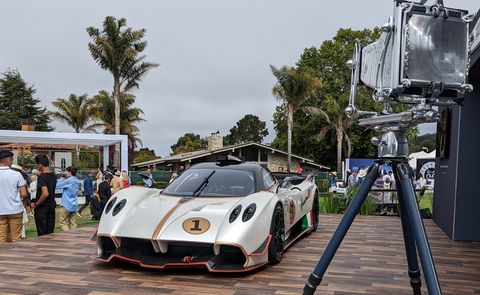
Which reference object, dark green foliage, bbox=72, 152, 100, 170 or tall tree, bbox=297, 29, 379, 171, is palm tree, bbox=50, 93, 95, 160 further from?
tall tree, bbox=297, 29, 379, 171

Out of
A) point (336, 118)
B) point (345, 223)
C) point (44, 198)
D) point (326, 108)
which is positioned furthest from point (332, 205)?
point (326, 108)

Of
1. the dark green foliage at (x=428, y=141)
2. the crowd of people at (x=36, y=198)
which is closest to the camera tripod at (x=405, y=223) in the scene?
the dark green foliage at (x=428, y=141)

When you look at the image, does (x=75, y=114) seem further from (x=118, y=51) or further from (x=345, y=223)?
(x=345, y=223)

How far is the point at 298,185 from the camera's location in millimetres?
7348

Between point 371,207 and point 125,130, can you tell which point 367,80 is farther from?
point 125,130

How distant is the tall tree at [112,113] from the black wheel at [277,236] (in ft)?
106

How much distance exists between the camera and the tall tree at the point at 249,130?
79.1 meters

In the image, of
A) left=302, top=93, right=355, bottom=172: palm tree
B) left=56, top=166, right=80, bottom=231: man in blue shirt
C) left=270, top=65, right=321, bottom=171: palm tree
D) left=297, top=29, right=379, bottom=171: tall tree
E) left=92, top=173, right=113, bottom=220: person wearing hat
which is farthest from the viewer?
left=297, top=29, right=379, bottom=171: tall tree

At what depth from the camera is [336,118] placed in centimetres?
3600

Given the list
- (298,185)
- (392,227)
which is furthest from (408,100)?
(392,227)

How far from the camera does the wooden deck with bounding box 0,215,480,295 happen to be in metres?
4.05

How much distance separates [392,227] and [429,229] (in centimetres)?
66

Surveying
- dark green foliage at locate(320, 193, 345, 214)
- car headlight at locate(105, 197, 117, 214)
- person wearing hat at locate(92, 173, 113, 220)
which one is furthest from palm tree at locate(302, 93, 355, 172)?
car headlight at locate(105, 197, 117, 214)

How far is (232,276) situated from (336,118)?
32.7 metres
